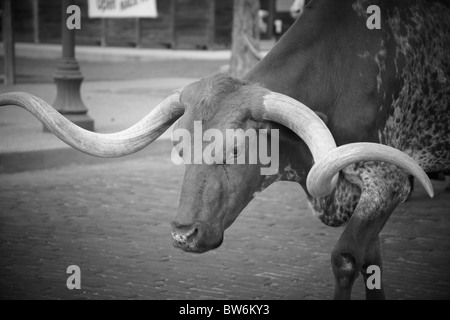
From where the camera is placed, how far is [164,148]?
36.2 feet

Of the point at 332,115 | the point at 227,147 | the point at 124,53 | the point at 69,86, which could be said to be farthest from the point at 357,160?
the point at 124,53

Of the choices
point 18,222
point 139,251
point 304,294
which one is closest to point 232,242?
point 139,251

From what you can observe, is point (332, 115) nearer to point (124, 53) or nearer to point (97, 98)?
point (97, 98)

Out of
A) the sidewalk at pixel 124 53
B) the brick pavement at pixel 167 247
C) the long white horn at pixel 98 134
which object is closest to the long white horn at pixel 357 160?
the long white horn at pixel 98 134

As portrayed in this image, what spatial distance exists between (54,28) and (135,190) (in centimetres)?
2167

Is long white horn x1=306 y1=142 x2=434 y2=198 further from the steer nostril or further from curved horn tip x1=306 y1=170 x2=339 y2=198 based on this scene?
the steer nostril

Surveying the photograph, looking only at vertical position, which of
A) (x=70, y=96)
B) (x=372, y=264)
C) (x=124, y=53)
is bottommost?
(x=372, y=264)

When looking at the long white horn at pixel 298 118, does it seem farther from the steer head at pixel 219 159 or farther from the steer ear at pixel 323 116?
the steer ear at pixel 323 116

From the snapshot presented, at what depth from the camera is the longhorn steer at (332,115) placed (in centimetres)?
445

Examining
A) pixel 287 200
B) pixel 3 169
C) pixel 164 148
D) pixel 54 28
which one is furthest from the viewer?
pixel 54 28

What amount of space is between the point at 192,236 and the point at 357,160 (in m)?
0.88

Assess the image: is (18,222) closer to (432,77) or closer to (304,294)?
(304,294)

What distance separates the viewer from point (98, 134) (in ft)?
16.0

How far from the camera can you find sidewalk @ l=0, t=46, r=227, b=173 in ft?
32.5
